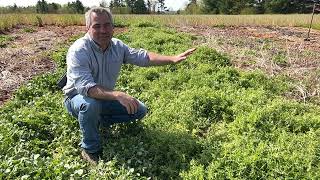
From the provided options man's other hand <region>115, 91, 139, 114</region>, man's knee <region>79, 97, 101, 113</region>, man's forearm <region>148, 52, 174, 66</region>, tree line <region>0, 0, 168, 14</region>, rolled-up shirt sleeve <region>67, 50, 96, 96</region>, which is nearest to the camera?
man's other hand <region>115, 91, 139, 114</region>

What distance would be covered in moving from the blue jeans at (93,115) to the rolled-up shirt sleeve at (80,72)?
19cm

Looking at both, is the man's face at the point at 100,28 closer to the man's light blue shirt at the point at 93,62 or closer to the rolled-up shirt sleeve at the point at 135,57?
the man's light blue shirt at the point at 93,62

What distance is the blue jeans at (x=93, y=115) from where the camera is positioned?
420 centimetres

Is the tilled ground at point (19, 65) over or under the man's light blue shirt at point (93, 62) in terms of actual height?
under

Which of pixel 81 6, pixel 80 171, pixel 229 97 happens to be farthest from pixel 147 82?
pixel 81 6

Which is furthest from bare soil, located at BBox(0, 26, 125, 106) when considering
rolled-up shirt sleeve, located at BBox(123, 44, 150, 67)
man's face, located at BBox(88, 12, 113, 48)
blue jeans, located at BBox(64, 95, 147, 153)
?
man's face, located at BBox(88, 12, 113, 48)

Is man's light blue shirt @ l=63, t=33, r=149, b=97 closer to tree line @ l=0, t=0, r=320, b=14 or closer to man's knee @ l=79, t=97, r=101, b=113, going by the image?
man's knee @ l=79, t=97, r=101, b=113

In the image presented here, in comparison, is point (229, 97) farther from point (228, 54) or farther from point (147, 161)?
point (228, 54)

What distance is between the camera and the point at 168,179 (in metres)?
4.11

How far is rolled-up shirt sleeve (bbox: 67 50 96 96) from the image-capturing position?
13.3ft

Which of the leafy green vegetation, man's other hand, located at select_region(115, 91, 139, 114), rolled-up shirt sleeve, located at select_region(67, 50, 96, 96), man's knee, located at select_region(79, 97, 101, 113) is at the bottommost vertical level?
the leafy green vegetation

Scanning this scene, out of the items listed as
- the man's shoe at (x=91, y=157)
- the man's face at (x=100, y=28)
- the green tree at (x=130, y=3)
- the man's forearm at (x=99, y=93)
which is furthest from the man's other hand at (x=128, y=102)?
the green tree at (x=130, y=3)

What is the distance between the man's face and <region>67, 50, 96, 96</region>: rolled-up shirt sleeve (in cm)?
24

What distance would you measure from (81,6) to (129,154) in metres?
51.6
